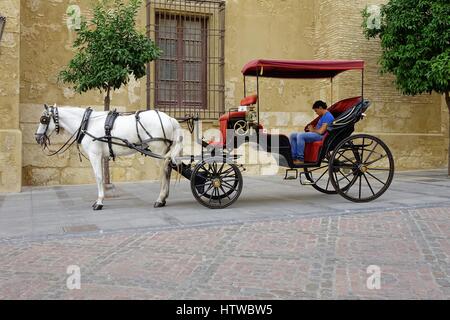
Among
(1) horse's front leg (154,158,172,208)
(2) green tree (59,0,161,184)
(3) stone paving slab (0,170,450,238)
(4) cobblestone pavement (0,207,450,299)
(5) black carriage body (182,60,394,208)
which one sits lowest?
(4) cobblestone pavement (0,207,450,299)

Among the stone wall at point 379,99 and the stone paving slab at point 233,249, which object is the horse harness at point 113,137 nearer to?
the stone paving slab at point 233,249

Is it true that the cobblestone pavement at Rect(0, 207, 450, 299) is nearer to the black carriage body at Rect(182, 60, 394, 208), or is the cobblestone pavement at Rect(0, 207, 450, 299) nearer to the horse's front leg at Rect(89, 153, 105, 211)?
the black carriage body at Rect(182, 60, 394, 208)

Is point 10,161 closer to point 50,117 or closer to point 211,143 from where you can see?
point 50,117

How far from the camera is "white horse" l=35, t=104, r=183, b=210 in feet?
24.0

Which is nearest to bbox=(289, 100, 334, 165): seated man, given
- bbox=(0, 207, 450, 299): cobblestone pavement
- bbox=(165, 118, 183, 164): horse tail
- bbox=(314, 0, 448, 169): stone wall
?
bbox=(0, 207, 450, 299): cobblestone pavement

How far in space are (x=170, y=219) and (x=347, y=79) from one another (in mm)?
7949

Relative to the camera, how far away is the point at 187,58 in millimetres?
12445

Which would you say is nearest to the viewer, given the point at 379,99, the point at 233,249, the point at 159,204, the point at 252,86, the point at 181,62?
the point at 233,249

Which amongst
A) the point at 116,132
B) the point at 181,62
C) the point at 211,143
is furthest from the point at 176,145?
the point at 181,62

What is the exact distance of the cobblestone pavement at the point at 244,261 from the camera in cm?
359

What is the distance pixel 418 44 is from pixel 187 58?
5498mm

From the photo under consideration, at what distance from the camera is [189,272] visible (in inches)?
160

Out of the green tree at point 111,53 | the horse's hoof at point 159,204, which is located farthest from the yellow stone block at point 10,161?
the horse's hoof at point 159,204

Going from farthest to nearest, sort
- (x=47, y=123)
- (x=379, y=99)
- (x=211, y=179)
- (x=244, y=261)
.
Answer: (x=379, y=99), (x=47, y=123), (x=211, y=179), (x=244, y=261)
